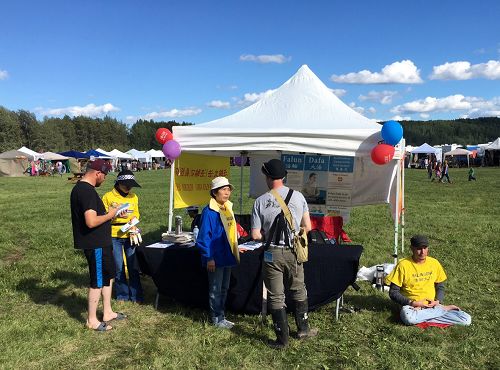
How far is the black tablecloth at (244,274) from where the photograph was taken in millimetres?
4469

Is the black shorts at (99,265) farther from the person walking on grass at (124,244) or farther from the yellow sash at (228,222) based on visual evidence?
the yellow sash at (228,222)

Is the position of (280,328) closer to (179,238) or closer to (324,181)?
(179,238)

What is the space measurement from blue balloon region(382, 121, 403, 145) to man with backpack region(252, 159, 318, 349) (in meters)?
1.93

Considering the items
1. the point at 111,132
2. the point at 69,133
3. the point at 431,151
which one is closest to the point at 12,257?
the point at 431,151

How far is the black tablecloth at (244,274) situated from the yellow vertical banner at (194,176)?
2.53 metres

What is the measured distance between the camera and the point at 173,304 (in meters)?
5.09

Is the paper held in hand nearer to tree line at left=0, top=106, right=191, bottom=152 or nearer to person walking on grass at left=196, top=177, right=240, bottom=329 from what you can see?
person walking on grass at left=196, top=177, right=240, bottom=329

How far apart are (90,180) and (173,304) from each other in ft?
6.33

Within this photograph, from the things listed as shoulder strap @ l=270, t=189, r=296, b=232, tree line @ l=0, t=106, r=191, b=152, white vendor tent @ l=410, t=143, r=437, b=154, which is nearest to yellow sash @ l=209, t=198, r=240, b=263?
shoulder strap @ l=270, t=189, r=296, b=232

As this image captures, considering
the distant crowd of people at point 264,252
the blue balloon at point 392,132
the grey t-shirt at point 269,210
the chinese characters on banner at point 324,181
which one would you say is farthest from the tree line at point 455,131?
the grey t-shirt at point 269,210

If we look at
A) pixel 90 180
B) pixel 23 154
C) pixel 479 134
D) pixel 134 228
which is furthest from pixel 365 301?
pixel 479 134

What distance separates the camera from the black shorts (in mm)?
4082

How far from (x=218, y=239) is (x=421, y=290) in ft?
7.36

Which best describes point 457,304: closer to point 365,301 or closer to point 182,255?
point 365,301
